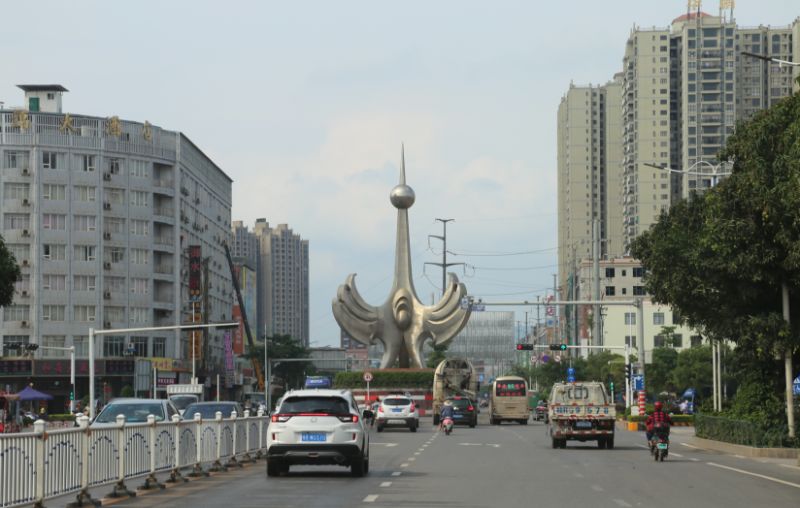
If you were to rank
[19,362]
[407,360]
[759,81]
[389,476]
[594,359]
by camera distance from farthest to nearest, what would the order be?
[759,81]
[594,359]
[407,360]
[19,362]
[389,476]

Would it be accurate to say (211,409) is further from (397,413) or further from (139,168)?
(139,168)

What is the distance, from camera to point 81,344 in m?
96.0

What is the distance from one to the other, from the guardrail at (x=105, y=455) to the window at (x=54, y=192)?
70.1 meters

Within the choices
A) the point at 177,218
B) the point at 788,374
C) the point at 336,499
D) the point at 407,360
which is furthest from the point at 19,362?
the point at 336,499

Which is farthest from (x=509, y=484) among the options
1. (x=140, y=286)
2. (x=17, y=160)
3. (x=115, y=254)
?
(x=140, y=286)

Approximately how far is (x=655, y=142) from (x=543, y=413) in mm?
82659

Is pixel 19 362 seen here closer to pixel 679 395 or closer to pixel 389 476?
pixel 679 395

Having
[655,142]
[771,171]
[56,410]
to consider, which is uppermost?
[655,142]

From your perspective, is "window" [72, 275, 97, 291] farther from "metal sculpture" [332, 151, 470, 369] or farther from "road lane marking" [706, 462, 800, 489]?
"road lane marking" [706, 462, 800, 489]

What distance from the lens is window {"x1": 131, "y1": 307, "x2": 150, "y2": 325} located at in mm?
99312

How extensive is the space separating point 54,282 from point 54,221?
14.1 feet

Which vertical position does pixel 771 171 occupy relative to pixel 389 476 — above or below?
above

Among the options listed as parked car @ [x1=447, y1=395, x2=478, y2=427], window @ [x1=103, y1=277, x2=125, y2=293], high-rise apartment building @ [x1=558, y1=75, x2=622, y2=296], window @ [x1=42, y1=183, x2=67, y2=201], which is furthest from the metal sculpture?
high-rise apartment building @ [x1=558, y1=75, x2=622, y2=296]

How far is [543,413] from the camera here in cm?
8062
